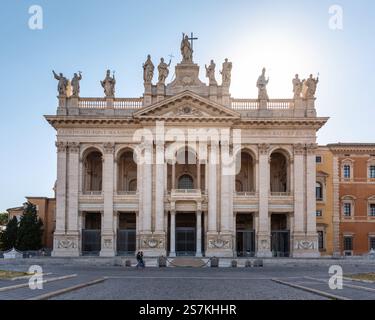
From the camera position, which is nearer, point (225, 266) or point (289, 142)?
point (225, 266)

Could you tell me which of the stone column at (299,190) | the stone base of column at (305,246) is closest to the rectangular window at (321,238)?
the stone base of column at (305,246)

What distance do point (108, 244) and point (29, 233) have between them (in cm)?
1222

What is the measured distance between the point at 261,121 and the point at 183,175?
32.2 ft

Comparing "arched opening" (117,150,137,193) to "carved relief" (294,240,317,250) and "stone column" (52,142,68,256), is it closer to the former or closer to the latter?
"stone column" (52,142,68,256)

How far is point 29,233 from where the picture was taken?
65.5 meters

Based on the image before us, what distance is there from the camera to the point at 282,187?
2470 inches

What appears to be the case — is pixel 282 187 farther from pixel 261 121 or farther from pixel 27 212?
pixel 27 212

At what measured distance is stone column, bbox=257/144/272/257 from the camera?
189 ft

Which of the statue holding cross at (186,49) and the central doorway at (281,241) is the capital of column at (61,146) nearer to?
the statue holding cross at (186,49)

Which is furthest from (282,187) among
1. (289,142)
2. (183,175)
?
(183,175)

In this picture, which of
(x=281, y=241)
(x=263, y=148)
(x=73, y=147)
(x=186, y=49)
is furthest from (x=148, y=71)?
(x=281, y=241)

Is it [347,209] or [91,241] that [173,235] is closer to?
[91,241]

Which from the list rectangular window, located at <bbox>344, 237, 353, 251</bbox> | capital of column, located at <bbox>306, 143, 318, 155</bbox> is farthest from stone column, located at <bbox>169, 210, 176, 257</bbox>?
rectangular window, located at <bbox>344, 237, 353, 251</bbox>

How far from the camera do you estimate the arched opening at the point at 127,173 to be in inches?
2426
